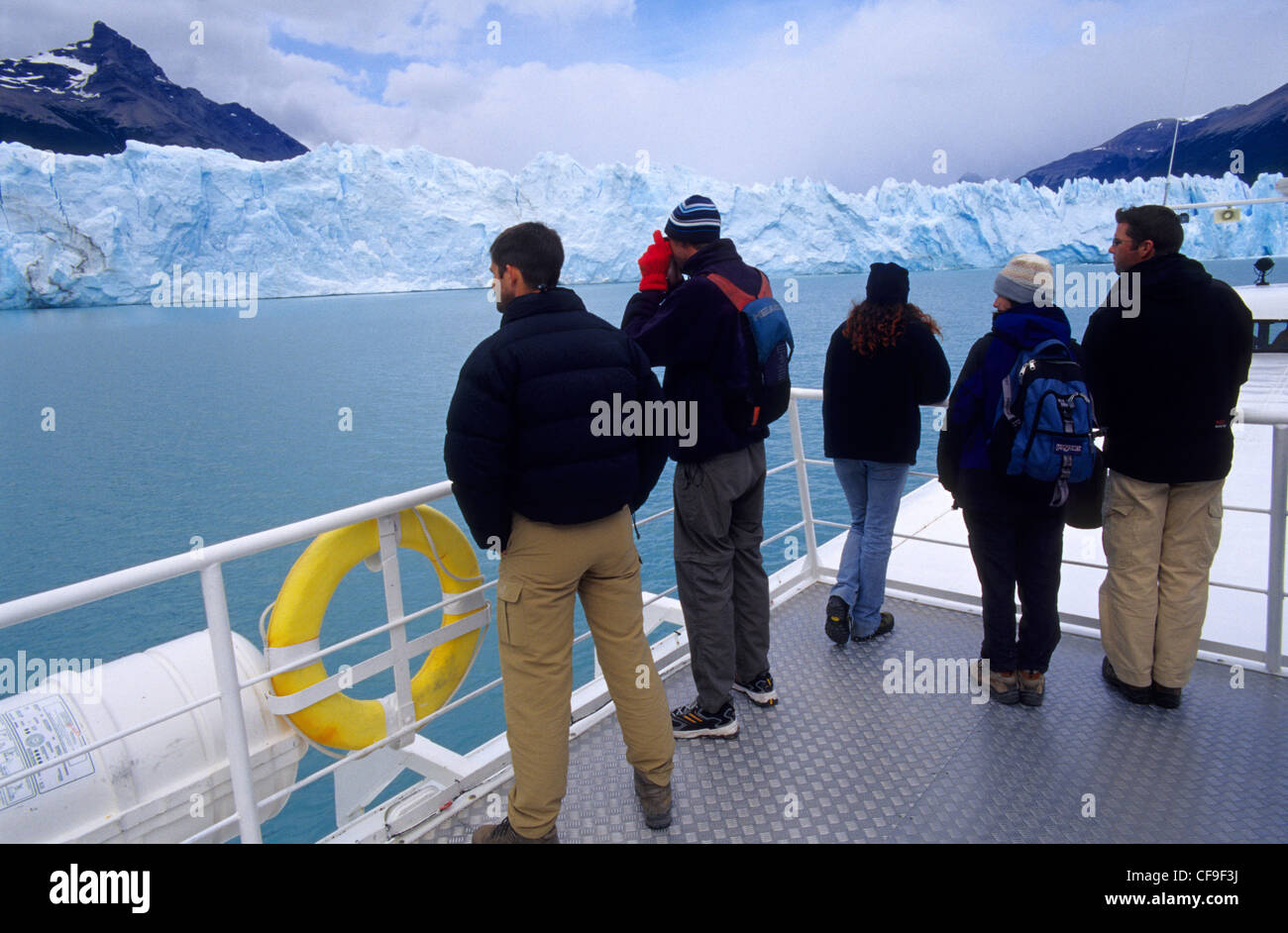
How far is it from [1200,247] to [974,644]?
55.6 m

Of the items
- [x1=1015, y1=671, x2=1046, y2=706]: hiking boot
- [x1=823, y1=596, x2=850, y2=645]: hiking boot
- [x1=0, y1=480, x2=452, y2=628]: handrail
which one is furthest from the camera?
[x1=823, y1=596, x2=850, y2=645]: hiking boot

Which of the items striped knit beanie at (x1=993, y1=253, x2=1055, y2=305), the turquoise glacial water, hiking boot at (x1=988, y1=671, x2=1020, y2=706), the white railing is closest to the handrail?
the white railing

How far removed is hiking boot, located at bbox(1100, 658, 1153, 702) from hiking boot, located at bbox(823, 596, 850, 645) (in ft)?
2.75

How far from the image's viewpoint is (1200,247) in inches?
1811

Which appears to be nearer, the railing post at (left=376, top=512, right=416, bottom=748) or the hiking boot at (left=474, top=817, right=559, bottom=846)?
the hiking boot at (left=474, top=817, right=559, bottom=846)

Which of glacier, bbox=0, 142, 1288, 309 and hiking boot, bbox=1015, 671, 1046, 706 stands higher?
glacier, bbox=0, 142, 1288, 309

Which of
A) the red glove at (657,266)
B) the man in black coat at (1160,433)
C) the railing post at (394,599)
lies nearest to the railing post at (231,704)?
the railing post at (394,599)

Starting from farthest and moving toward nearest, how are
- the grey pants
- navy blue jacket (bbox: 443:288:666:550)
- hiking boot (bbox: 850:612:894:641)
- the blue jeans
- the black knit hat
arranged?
1. hiking boot (bbox: 850:612:894:641)
2. the blue jeans
3. the black knit hat
4. the grey pants
5. navy blue jacket (bbox: 443:288:666:550)

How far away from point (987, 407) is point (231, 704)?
2136 mm

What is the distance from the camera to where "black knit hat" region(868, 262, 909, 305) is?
2543mm

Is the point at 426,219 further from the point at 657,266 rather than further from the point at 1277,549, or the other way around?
the point at 1277,549

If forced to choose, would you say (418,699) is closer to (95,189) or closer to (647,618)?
(647,618)

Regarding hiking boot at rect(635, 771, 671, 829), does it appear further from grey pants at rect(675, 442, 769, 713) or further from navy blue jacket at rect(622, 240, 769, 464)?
navy blue jacket at rect(622, 240, 769, 464)
